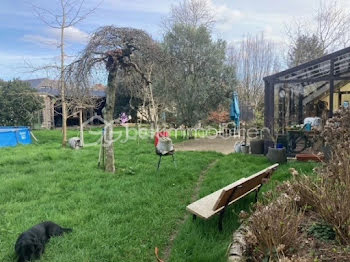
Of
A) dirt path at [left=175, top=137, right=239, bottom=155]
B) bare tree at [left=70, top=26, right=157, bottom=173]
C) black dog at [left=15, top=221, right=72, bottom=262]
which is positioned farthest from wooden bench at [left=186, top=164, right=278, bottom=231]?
dirt path at [left=175, top=137, right=239, bottom=155]

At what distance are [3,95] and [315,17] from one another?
20.9 m

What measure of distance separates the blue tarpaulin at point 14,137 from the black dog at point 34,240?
10780 millimetres

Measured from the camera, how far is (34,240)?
11.0ft

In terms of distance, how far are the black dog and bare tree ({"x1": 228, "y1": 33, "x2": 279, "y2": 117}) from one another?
67.2 ft

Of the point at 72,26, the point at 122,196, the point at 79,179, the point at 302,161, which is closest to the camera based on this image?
the point at 122,196

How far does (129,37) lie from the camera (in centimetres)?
696

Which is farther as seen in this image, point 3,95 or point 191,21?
point 3,95

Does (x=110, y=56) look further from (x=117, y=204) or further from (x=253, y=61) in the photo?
(x=253, y=61)

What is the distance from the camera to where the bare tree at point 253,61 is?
22859 mm

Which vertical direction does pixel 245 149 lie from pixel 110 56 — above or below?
below

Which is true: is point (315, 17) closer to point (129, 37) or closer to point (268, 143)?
point (268, 143)

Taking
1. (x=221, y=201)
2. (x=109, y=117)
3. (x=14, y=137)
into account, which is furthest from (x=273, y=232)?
(x=14, y=137)

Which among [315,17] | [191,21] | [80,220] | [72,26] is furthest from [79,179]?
[315,17]

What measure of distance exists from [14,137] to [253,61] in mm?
17782
